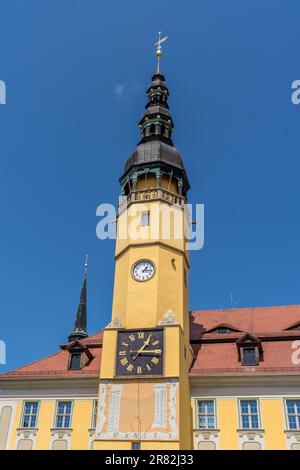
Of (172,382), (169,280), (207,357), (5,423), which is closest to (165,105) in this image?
(169,280)

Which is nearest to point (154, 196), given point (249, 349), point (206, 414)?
point (249, 349)

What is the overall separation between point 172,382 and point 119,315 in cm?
515

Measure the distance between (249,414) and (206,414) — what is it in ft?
7.41

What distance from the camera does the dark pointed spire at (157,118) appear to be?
38.2m

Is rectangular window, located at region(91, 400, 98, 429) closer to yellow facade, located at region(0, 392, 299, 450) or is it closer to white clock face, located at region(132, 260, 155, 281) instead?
yellow facade, located at region(0, 392, 299, 450)

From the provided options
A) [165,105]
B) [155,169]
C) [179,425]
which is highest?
[165,105]

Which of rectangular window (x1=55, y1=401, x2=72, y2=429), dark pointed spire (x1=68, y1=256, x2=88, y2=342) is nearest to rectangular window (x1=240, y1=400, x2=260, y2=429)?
rectangular window (x1=55, y1=401, x2=72, y2=429)

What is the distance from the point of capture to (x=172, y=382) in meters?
26.6

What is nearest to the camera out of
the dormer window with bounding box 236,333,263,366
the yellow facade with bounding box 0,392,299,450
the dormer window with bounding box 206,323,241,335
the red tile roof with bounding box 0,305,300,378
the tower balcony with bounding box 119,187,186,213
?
the yellow facade with bounding box 0,392,299,450

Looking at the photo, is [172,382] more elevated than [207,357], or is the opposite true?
[207,357]

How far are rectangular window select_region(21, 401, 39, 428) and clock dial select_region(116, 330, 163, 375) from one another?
232 inches

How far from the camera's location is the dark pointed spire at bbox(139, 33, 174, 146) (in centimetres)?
3816

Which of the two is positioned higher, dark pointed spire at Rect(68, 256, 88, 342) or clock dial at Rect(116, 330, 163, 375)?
dark pointed spire at Rect(68, 256, 88, 342)
